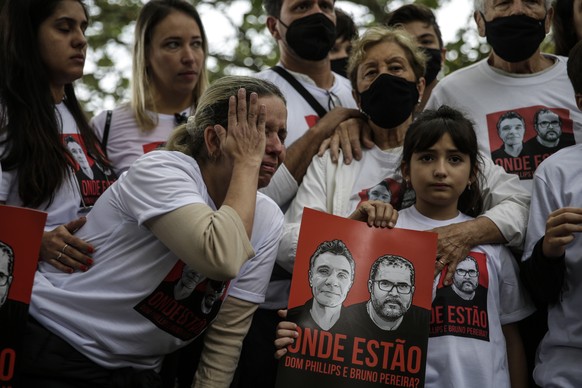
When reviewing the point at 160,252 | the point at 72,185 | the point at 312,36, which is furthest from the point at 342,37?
the point at 160,252

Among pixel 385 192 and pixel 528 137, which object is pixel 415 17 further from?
pixel 385 192

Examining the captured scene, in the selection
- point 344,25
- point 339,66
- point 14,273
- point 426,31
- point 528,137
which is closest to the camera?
point 14,273

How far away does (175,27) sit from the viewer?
501 cm

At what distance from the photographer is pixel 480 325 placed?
3484 mm

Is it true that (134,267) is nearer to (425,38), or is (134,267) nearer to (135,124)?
(135,124)

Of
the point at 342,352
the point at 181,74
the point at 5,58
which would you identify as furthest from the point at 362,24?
the point at 342,352

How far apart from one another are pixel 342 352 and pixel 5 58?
7.41ft

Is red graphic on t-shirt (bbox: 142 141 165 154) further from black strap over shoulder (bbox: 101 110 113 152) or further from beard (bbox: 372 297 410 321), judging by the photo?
beard (bbox: 372 297 410 321)

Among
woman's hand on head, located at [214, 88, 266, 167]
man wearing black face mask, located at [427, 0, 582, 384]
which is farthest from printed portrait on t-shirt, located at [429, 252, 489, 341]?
woman's hand on head, located at [214, 88, 266, 167]

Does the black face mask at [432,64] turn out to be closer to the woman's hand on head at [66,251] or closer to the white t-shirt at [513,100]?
the white t-shirt at [513,100]

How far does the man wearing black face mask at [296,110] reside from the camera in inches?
159

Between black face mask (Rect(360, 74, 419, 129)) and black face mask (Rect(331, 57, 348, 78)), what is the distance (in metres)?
1.58

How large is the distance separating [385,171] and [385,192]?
0.51ft

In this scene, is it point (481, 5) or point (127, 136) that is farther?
point (127, 136)
